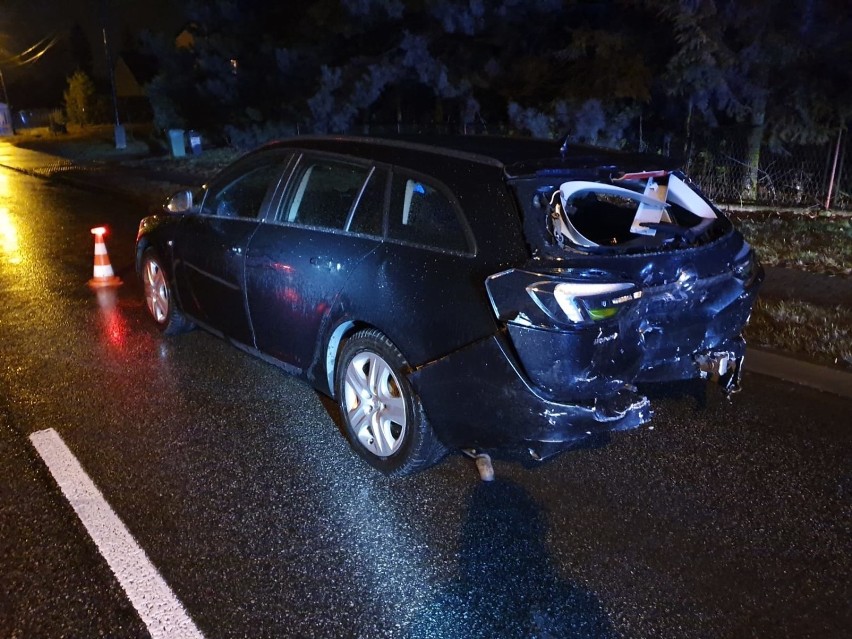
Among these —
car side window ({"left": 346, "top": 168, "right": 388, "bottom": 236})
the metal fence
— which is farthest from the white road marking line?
the metal fence

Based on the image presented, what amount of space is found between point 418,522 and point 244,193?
2744 millimetres

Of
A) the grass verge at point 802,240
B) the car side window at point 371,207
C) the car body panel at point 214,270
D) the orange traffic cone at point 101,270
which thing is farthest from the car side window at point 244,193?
the grass verge at point 802,240

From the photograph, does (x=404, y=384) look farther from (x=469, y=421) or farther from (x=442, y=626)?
(x=442, y=626)

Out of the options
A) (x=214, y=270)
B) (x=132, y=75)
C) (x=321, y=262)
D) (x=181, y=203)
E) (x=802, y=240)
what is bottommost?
(x=802, y=240)

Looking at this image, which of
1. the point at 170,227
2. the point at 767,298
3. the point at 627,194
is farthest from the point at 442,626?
the point at 767,298

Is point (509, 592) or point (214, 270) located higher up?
point (214, 270)

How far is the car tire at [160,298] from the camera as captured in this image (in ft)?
20.2

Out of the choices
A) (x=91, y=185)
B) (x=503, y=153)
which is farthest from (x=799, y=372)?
(x=91, y=185)

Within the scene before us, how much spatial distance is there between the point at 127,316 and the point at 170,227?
151 cm

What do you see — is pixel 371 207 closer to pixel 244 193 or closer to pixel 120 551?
pixel 244 193

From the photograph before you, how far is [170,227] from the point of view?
19.5 feet

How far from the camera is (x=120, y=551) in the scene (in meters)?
3.42

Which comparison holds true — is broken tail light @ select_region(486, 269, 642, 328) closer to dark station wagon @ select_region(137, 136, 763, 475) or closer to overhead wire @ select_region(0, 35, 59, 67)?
dark station wagon @ select_region(137, 136, 763, 475)

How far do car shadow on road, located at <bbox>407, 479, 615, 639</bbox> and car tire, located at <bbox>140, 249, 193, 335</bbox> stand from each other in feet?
11.3
